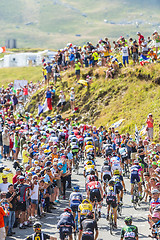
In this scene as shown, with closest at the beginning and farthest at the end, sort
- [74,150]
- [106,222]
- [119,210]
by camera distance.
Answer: [106,222] → [119,210] → [74,150]

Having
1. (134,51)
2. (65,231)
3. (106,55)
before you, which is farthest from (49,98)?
(65,231)

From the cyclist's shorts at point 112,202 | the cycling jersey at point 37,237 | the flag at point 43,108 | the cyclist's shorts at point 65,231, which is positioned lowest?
the cyclist's shorts at point 65,231

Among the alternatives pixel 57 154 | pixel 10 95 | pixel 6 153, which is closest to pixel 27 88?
pixel 10 95

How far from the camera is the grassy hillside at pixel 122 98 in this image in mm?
30823

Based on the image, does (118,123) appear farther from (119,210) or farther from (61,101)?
(119,210)

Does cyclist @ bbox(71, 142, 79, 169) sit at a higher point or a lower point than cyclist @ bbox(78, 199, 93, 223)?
higher

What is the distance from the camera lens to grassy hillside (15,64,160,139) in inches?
1214

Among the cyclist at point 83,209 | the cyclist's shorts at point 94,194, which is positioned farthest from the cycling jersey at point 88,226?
the cyclist's shorts at point 94,194

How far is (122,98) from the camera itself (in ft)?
110

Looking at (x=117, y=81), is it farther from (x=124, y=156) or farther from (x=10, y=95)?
(x=124, y=156)

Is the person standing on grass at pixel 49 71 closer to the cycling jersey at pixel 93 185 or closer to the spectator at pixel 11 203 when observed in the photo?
the cycling jersey at pixel 93 185

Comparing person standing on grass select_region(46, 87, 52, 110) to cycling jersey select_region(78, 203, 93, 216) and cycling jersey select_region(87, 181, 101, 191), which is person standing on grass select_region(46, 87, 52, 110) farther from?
cycling jersey select_region(78, 203, 93, 216)

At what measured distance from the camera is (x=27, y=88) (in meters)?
45.1

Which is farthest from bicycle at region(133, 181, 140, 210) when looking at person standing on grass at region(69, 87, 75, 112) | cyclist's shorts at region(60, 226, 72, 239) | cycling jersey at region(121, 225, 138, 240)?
person standing on grass at region(69, 87, 75, 112)
